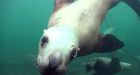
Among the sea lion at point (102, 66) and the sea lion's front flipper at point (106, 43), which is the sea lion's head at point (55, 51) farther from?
the sea lion at point (102, 66)

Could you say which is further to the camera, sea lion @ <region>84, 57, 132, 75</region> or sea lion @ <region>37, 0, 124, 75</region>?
sea lion @ <region>84, 57, 132, 75</region>

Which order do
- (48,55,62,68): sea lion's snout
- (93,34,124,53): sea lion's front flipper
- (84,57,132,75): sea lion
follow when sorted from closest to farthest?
(48,55,62,68): sea lion's snout, (93,34,124,53): sea lion's front flipper, (84,57,132,75): sea lion

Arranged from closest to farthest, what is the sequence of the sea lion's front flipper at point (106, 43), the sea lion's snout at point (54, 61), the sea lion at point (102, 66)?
the sea lion's snout at point (54, 61) < the sea lion's front flipper at point (106, 43) < the sea lion at point (102, 66)

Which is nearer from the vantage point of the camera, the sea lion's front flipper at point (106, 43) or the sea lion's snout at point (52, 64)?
the sea lion's snout at point (52, 64)

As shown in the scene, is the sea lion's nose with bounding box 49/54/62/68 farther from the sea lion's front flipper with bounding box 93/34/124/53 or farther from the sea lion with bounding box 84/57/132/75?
the sea lion with bounding box 84/57/132/75

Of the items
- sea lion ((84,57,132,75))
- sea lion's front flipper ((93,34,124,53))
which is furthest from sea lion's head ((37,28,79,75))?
sea lion ((84,57,132,75))

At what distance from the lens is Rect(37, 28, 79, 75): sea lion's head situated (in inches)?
132

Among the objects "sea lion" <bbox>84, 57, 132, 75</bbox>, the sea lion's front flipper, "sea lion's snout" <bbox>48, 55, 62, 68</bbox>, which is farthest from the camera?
"sea lion" <bbox>84, 57, 132, 75</bbox>

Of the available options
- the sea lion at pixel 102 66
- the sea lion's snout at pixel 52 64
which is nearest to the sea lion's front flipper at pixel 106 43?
the sea lion's snout at pixel 52 64

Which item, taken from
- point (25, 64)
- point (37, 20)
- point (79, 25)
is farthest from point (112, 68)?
point (37, 20)

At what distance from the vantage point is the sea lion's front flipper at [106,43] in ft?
16.2

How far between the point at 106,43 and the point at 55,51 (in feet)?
5.94

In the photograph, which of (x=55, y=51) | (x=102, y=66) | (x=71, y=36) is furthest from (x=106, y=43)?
(x=102, y=66)

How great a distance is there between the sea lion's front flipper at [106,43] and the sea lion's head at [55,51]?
1165mm
